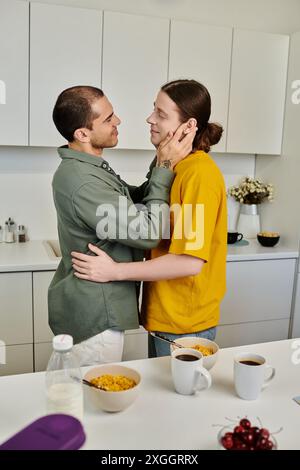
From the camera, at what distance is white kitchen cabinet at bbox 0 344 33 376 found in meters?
2.54

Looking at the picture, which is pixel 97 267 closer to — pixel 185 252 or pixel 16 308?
pixel 185 252

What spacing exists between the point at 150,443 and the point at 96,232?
26.8 inches

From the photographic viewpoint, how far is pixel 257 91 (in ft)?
10.1

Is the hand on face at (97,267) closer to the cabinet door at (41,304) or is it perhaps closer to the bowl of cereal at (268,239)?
the cabinet door at (41,304)

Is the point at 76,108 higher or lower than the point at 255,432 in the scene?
higher

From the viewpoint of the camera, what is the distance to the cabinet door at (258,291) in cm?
294

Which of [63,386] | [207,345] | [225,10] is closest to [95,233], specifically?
[207,345]

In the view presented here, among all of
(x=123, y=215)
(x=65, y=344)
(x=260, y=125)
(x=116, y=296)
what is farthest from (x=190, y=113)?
(x=260, y=125)

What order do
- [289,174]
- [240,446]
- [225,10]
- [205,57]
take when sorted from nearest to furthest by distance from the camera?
[240,446]
[205,57]
[289,174]
[225,10]

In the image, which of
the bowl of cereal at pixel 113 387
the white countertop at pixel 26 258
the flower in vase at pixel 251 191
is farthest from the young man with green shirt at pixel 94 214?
the flower in vase at pixel 251 191

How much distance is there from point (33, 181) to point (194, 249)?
1879 millimetres

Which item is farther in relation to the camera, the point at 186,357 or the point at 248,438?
the point at 186,357

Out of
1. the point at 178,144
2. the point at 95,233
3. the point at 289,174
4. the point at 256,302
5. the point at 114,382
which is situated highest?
the point at 178,144

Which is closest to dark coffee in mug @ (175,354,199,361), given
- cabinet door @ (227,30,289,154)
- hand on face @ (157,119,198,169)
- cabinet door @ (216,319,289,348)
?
hand on face @ (157,119,198,169)
